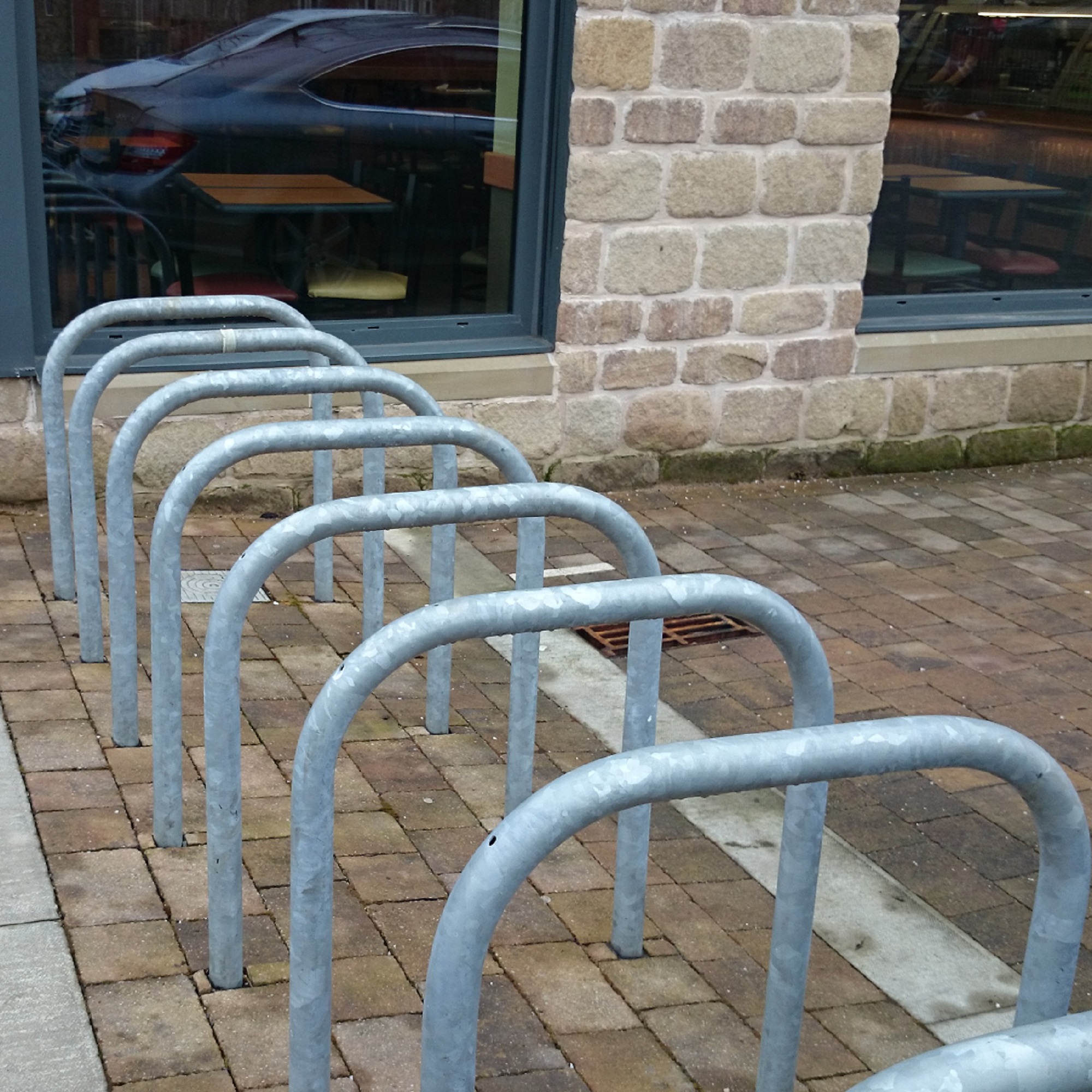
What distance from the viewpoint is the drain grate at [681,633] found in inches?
180

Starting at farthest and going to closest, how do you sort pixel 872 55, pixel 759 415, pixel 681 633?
pixel 759 415, pixel 872 55, pixel 681 633

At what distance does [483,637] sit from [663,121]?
3711 mm

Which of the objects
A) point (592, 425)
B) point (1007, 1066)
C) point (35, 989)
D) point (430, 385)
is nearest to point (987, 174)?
point (592, 425)

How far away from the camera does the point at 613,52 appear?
538cm

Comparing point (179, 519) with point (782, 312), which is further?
point (782, 312)

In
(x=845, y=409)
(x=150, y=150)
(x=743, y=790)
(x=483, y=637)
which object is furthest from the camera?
(x=845, y=409)

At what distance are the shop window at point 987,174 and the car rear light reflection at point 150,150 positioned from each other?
9.20ft

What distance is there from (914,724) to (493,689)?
2.51 metres

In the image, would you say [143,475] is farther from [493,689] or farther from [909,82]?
[909,82]

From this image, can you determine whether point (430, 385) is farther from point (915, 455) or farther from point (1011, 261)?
point (1011, 261)

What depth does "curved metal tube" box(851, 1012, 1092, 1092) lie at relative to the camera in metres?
1.15

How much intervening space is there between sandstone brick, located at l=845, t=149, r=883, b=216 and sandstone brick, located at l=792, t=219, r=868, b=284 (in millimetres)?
62

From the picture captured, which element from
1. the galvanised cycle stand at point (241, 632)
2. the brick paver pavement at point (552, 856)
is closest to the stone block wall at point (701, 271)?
the brick paver pavement at point (552, 856)

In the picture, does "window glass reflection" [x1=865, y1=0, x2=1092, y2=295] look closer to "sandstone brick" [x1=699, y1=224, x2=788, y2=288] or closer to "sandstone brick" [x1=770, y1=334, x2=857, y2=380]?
"sandstone brick" [x1=770, y1=334, x2=857, y2=380]
